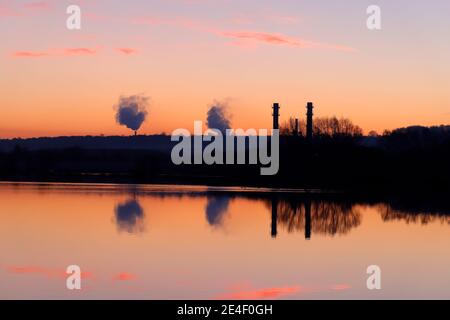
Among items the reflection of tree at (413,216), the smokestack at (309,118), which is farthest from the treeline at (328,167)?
the reflection of tree at (413,216)

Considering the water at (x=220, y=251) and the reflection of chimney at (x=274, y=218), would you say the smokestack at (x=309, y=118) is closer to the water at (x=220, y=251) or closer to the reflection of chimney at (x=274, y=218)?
the reflection of chimney at (x=274, y=218)

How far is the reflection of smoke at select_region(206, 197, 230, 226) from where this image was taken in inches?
866

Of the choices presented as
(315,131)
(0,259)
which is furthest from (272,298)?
(315,131)

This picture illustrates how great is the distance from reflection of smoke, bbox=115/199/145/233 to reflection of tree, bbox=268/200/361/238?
3.64 meters

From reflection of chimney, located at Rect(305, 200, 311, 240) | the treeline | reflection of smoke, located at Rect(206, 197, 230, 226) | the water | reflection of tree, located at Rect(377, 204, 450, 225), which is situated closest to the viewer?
the water

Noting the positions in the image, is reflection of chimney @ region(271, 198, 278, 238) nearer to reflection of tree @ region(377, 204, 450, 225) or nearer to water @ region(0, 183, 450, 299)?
water @ region(0, 183, 450, 299)

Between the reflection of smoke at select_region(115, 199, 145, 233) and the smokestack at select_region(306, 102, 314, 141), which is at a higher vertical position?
the smokestack at select_region(306, 102, 314, 141)

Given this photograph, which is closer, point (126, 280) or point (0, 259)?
point (126, 280)

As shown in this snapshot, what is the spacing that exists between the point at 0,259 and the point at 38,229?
5.07m

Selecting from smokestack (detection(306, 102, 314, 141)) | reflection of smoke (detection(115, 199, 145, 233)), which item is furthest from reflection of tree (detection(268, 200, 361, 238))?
smokestack (detection(306, 102, 314, 141))

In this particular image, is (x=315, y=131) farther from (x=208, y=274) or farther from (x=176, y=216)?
(x=208, y=274)

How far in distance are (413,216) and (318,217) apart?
3086 mm

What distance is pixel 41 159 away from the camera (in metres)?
91.1

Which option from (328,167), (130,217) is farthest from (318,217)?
(328,167)
